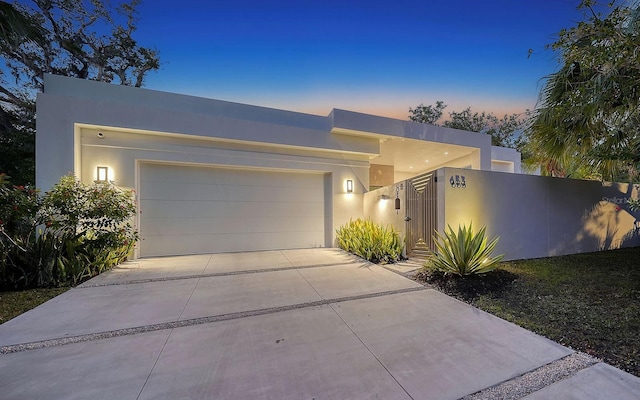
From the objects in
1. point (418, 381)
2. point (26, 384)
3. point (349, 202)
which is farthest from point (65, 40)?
point (418, 381)

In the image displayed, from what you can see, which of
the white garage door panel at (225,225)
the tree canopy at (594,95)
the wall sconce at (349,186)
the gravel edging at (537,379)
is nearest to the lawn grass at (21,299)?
the white garage door panel at (225,225)

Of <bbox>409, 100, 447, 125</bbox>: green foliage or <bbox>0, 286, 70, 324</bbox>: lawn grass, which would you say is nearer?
<bbox>0, 286, 70, 324</bbox>: lawn grass

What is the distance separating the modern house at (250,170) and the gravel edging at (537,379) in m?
3.39

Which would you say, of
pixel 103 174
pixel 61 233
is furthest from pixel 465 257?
pixel 103 174

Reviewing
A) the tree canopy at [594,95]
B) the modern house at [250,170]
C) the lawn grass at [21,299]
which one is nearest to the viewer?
the lawn grass at [21,299]

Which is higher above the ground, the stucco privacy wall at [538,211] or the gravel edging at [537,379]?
the stucco privacy wall at [538,211]

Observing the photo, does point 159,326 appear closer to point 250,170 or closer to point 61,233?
point 61,233

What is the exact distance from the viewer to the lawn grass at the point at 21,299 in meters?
3.28

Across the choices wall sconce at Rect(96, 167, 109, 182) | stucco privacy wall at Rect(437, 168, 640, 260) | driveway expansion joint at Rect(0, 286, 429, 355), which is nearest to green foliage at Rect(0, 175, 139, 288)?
wall sconce at Rect(96, 167, 109, 182)

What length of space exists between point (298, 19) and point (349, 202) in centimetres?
568

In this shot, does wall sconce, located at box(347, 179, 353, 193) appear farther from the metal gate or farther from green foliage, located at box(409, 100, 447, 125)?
green foliage, located at box(409, 100, 447, 125)

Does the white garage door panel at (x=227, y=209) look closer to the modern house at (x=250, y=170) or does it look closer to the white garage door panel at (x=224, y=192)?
the modern house at (x=250, y=170)

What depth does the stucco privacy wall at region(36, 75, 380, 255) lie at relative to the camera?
5.82 metres

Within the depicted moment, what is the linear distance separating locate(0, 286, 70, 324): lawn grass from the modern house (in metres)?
2.75
